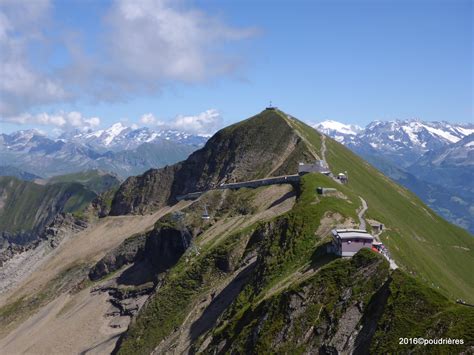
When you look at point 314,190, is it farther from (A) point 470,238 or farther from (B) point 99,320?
(A) point 470,238

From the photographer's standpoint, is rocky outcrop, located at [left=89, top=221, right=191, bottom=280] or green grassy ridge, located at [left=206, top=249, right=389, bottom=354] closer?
green grassy ridge, located at [left=206, top=249, right=389, bottom=354]

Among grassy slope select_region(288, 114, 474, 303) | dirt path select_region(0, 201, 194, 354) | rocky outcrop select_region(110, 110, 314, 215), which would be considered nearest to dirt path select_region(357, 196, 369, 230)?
grassy slope select_region(288, 114, 474, 303)

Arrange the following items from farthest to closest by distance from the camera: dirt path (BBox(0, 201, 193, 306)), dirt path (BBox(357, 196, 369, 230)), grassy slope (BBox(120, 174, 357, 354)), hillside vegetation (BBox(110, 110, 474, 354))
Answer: dirt path (BBox(0, 201, 193, 306)) → dirt path (BBox(357, 196, 369, 230)) → grassy slope (BBox(120, 174, 357, 354)) → hillside vegetation (BBox(110, 110, 474, 354))

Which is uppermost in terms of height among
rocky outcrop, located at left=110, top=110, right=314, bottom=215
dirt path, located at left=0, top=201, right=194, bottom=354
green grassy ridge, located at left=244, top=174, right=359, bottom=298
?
rocky outcrop, located at left=110, top=110, right=314, bottom=215

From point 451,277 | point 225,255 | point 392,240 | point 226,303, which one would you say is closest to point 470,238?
point 451,277

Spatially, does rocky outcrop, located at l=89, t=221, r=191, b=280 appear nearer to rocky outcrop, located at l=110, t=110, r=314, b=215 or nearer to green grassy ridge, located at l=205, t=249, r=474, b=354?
rocky outcrop, located at l=110, t=110, r=314, b=215

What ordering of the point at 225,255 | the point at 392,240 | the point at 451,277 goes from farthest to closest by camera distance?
the point at 451,277 → the point at 225,255 → the point at 392,240

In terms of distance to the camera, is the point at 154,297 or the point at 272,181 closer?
the point at 154,297

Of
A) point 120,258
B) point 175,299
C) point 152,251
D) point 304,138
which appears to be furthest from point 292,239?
point 304,138
